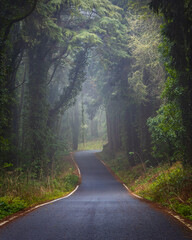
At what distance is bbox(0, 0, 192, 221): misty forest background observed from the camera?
358 inches

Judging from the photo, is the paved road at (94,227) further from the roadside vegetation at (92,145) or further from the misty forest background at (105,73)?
the roadside vegetation at (92,145)

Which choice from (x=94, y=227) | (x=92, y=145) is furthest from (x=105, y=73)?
(x=92, y=145)

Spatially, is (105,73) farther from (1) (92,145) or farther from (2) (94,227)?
(1) (92,145)

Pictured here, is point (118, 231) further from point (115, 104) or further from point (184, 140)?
point (115, 104)

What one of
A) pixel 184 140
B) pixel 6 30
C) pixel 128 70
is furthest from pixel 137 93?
pixel 6 30

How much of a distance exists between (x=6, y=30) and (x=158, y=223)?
35.1 ft

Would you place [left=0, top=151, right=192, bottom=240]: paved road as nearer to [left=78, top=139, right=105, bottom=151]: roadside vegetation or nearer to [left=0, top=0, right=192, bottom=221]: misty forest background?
[left=0, top=0, right=192, bottom=221]: misty forest background

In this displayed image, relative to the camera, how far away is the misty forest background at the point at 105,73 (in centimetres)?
909

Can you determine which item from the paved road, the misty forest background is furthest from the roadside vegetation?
the paved road

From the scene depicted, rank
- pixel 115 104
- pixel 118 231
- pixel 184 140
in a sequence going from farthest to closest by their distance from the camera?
pixel 115 104 < pixel 184 140 < pixel 118 231

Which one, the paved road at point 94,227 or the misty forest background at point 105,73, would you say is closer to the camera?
the paved road at point 94,227

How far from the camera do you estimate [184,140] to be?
32.3 ft

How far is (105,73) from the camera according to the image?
26.3m

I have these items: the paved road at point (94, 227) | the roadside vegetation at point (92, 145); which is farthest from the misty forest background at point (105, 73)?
the roadside vegetation at point (92, 145)
